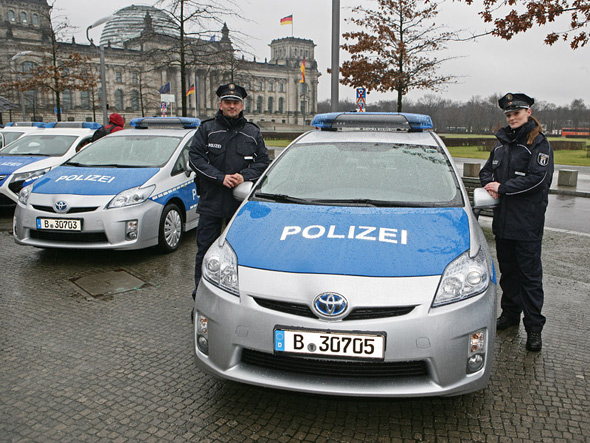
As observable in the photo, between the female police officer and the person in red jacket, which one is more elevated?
the person in red jacket

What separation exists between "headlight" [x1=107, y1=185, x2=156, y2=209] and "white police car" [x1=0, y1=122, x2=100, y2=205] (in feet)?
14.5

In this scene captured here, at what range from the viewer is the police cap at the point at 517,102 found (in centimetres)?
408

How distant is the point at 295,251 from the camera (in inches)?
122

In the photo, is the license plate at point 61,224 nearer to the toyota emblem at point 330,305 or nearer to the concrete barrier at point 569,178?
the toyota emblem at point 330,305

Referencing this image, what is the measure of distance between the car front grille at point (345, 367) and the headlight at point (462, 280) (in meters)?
0.36

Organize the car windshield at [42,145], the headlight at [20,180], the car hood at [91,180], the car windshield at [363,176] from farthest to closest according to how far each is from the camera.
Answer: the car windshield at [42,145], the headlight at [20,180], the car hood at [91,180], the car windshield at [363,176]

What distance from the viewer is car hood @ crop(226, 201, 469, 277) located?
9.71ft

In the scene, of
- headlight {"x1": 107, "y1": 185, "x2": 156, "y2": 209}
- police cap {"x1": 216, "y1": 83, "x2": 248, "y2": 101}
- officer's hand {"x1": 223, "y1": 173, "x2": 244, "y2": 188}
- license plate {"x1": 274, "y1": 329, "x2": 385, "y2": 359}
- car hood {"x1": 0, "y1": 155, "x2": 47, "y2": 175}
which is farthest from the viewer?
car hood {"x1": 0, "y1": 155, "x2": 47, "y2": 175}

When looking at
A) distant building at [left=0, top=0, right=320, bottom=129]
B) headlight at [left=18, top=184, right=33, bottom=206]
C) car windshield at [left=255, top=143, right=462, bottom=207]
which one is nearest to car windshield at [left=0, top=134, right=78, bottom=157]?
headlight at [left=18, top=184, right=33, bottom=206]

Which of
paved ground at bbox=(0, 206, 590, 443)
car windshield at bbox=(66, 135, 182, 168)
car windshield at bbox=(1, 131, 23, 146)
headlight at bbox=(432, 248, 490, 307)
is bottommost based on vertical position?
paved ground at bbox=(0, 206, 590, 443)

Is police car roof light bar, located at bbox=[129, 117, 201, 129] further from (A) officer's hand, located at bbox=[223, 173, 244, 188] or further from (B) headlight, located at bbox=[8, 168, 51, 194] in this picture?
(A) officer's hand, located at bbox=[223, 173, 244, 188]

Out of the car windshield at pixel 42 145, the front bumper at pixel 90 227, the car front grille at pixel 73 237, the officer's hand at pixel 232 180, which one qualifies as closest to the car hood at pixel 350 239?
the officer's hand at pixel 232 180

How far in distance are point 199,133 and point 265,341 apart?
2.62 meters

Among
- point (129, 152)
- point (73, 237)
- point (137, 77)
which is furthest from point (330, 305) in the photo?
point (137, 77)
